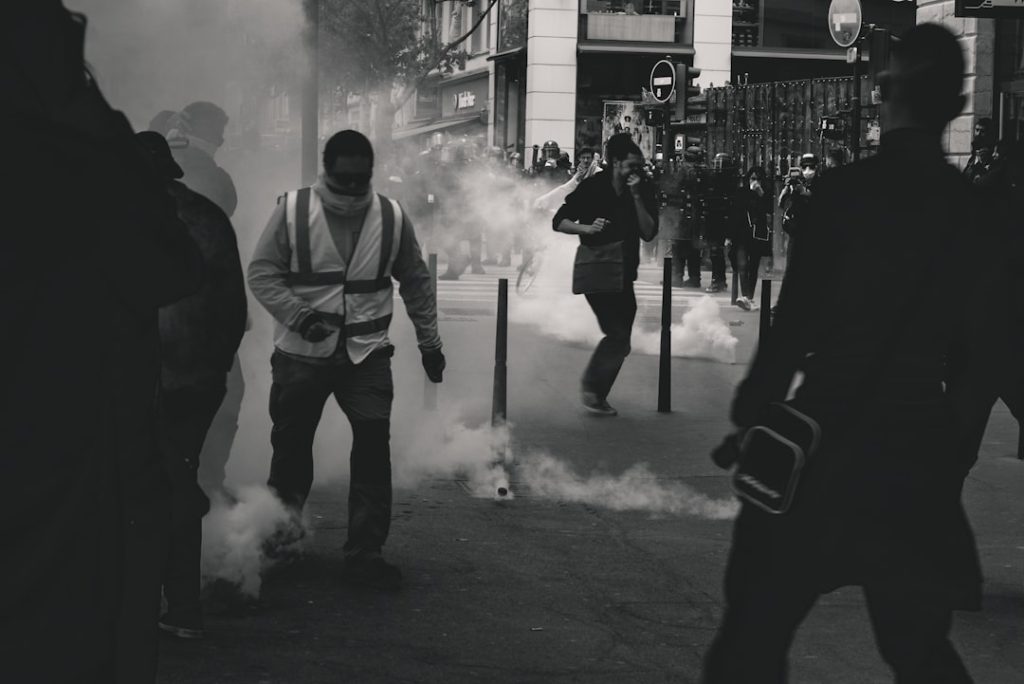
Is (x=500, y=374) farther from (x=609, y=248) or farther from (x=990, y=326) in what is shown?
(x=990, y=326)

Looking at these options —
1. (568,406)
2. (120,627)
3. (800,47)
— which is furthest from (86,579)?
(800,47)

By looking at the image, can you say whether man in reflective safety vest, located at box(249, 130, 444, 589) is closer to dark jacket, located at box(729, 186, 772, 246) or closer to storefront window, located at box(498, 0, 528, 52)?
dark jacket, located at box(729, 186, 772, 246)

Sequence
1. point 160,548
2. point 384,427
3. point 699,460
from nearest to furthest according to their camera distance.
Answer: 1. point 160,548
2. point 384,427
3. point 699,460

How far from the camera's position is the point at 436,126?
53.5 meters

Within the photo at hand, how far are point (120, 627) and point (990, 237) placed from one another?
6.33 ft

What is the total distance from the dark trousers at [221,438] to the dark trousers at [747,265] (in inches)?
499

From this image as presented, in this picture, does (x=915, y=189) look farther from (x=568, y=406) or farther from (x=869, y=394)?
(x=568, y=406)

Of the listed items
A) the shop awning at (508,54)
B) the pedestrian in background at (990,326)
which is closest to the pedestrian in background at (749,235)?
the pedestrian in background at (990,326)

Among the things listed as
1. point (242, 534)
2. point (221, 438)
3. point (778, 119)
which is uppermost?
point (778, 119)

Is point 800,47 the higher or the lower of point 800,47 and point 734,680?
the higher

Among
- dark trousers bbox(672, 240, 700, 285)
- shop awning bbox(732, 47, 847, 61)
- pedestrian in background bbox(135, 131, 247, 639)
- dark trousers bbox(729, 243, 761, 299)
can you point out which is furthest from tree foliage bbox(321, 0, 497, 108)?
pedestrian in background bbox(135, 131, 247, 639)

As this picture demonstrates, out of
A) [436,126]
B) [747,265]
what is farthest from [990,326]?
[436,126]

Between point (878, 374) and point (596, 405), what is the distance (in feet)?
24.4

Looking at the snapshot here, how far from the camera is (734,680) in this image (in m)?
3.23
